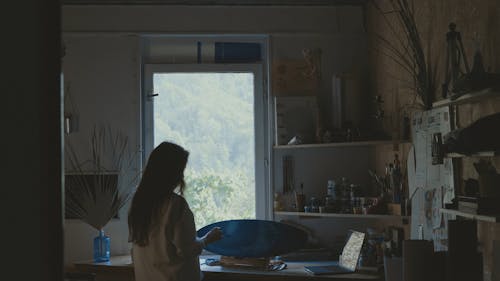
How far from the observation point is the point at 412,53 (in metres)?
A: 3.29

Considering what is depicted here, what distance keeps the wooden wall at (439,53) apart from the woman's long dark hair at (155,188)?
127 centimetres

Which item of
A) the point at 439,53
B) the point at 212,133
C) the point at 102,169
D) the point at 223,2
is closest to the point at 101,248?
the point at 102,169

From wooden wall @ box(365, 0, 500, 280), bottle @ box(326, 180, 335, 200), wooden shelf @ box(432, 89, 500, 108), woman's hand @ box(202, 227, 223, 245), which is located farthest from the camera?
bottle @ box(326, 180, 335, 200)

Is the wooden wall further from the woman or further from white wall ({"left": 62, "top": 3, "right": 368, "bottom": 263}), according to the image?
the woman

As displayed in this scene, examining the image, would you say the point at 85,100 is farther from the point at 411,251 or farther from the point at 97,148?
the point at 411,251

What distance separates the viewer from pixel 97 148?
412cm

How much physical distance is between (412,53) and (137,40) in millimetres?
1909

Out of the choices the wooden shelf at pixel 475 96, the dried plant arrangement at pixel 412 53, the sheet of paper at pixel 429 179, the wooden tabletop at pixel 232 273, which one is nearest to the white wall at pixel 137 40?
the wooden tabletop at pixel 232 273

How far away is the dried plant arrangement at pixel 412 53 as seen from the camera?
9.62 ft

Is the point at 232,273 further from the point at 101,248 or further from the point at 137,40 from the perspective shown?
the point at 137,40

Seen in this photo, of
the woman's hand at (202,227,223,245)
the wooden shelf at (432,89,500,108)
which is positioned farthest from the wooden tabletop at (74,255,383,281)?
the wooden shelf at (432,89,500,108)

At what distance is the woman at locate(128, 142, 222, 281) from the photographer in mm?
2734

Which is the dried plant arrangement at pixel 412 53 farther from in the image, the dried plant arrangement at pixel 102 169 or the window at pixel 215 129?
the dried plant arrangement at pixel 102 169

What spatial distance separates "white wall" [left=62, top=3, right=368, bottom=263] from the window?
143 mm
